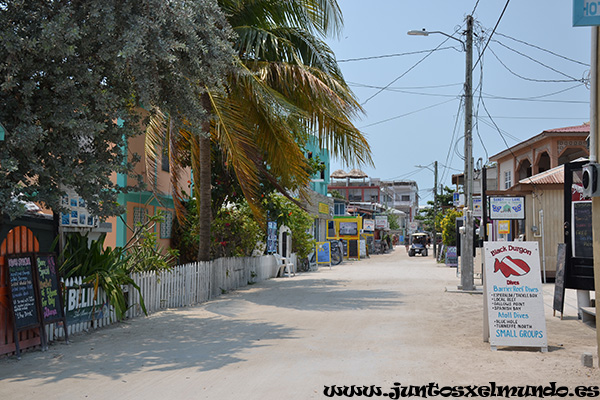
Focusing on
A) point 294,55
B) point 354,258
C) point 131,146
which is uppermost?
point 294,55

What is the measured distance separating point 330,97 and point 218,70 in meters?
5.62

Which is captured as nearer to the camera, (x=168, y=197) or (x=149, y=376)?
(x=149, y=376)

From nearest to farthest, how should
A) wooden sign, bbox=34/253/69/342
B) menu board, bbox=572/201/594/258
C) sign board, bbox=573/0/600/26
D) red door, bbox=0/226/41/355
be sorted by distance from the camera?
sign board, bbox=573/0/600/26, red door, bbox=0/226/41/355, wooden sign, bbox=34/253/69/342, menu board, bbox=572/201/594/258

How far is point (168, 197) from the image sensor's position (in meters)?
20.5

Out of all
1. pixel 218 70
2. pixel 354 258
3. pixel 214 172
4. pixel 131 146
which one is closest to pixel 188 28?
pixel 218 70

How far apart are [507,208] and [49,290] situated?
16037 mm

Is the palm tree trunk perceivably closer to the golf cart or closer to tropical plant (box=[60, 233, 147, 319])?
tropical plant (box=[60, 233, 147, 319])

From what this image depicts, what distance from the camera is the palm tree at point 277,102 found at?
575 inches

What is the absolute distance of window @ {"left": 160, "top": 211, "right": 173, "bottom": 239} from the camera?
19.9m

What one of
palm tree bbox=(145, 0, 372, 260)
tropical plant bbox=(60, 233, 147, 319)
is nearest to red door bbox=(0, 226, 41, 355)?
tropical plant bbox=(60, 233, 147, 319)

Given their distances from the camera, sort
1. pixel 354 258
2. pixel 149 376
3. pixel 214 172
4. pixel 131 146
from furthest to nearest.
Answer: pixel 354 258, pixel 214 172, pixel 131 146, pixel 149 376

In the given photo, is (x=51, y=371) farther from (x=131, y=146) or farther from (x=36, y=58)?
(x=131, y=146)

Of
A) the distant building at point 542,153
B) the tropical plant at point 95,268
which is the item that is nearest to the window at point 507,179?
the distant building at point 542,153

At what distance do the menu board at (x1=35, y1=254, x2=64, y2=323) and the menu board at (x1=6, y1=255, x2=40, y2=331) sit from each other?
0.15 metres
